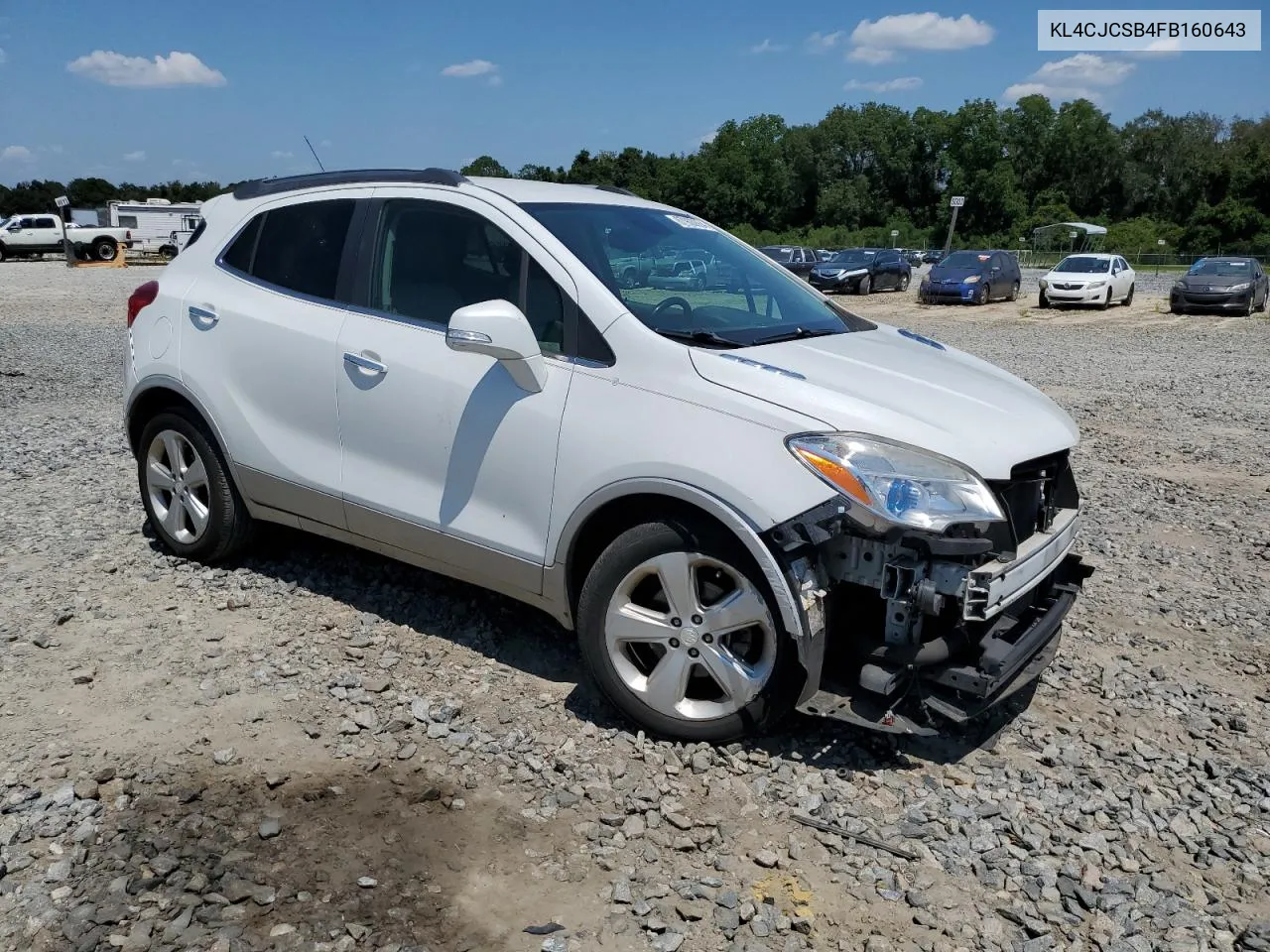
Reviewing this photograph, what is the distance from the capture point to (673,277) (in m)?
4.10

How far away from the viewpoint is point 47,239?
44.1 meters

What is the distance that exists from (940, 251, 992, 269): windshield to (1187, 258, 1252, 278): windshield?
237 inches

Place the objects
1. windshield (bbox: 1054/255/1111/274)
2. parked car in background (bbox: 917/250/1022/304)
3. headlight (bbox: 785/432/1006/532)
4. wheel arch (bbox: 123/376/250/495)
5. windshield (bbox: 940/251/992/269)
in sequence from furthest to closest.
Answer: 1. windshield (bbox: 940/251/992/269)
2. parked car in background (bbox: 917/250/1022/304)
3. windshield (bbox: 1054/255/1111/274)
4. wheel arch (bbox: 123/376/250/495)
5. headlight (bbox: 785/432/1006/532)

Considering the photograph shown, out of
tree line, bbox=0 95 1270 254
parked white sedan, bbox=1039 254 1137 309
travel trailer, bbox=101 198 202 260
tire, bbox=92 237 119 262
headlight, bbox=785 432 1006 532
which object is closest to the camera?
headlight, bbox=785 432 1006 532

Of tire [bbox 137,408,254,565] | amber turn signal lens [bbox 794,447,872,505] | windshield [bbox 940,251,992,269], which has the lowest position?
tire [bbox 137,408,254,565]

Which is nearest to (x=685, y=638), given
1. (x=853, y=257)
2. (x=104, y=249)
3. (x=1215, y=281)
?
(x=1215, y=281)

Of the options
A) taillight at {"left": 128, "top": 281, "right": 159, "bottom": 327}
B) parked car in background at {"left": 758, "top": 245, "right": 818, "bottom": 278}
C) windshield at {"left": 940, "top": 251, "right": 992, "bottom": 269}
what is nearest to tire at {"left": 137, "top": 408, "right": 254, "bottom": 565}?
taillight at {"left": 128, "top": 281, "right": 159, "bottom": 327}

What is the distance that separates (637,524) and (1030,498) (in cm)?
136

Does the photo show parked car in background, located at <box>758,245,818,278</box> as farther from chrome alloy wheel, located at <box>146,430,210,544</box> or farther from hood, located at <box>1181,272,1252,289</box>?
chrome alloy wheel, located at <box>146,430,210,544</box>

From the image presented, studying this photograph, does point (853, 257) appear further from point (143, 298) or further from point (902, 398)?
point (902, 398)

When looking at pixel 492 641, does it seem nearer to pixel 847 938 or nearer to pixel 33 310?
pixel 847 938

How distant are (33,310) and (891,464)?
2297 centimetres

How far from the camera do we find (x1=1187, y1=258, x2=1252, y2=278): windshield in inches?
1032

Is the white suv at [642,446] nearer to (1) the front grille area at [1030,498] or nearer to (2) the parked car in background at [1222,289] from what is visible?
(1) the front grille area at [1030,498]
